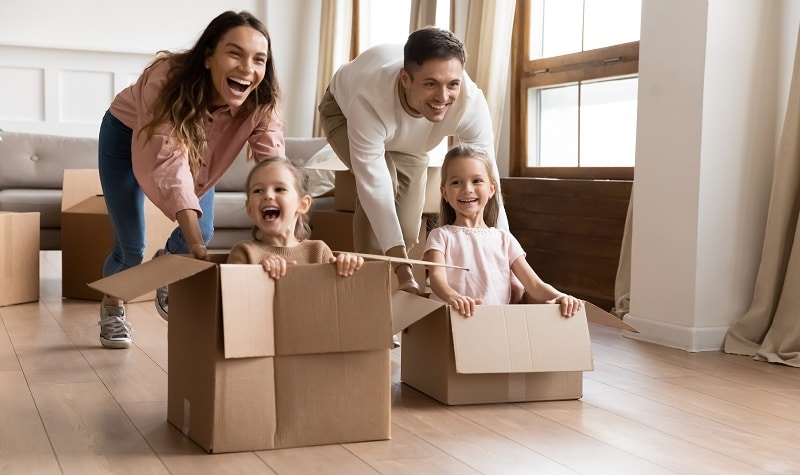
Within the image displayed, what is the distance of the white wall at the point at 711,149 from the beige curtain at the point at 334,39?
4005 mm

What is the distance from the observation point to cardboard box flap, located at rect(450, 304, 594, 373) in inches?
90.1

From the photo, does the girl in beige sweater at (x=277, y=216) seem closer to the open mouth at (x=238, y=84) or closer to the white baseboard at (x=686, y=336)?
the open mouth at (x=238, y=84)

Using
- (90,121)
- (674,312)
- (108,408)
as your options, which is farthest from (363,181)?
(90,121)

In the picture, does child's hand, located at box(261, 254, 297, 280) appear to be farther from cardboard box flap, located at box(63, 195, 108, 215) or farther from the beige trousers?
cardboard box flap, located at box(63, 195, 108, 215)

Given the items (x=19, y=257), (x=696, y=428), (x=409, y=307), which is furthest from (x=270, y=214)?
(x=19, y=257)

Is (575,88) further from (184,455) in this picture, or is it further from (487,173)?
(184,455)

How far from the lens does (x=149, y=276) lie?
191 cm

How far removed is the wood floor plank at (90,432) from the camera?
71.9 inches

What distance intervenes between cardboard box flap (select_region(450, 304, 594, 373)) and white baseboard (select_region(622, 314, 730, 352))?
92 centimetres

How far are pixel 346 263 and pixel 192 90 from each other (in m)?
0.72

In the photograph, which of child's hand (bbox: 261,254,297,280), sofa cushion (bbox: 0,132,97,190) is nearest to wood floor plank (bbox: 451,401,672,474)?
child's hand (bbox: 261,254,297,280)

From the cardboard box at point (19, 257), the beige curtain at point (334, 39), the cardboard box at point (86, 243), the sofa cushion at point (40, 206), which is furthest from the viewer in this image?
the beige curtain at point (334, 39)

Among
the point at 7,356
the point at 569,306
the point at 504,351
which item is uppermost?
the point at 569,306

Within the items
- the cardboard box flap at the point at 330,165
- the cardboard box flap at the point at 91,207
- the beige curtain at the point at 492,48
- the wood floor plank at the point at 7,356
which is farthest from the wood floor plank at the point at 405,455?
the cardboard box flap at the point at 330,165
